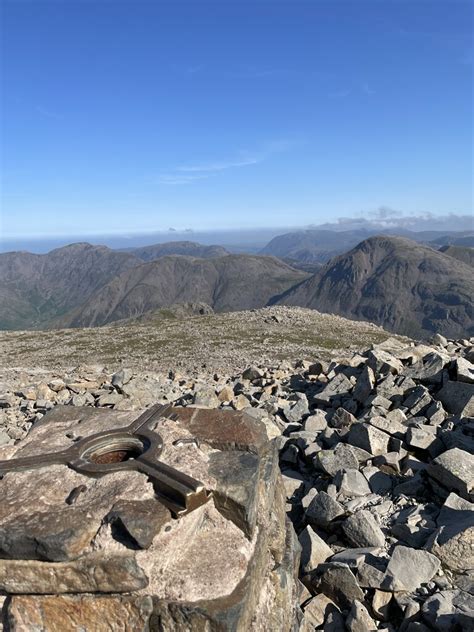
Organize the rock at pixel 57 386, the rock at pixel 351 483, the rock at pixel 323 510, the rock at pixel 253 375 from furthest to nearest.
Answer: the rock at pixel 253 375 < the rock at pixel 57 386 < the rock at pixel 351 483 < the rock at pixel 323 510

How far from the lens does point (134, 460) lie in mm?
7637

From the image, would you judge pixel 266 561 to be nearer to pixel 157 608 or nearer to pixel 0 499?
pixel 157 608

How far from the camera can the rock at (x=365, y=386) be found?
582 inches

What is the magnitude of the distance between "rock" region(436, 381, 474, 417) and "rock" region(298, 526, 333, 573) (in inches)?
239

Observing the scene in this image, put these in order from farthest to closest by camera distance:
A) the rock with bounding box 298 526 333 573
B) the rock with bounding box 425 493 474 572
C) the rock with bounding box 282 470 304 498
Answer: the rock with bounding box 282 470 304 498
the rock with bounding box 298 526 333 573
the rock with bounding box 425 493 474 572

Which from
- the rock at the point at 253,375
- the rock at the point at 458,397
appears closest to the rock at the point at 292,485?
the rock at the point at 458,397

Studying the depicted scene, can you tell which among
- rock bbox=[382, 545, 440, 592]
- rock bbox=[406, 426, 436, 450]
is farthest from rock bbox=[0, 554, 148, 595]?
rock bbox=[406, 426, 436, 450]

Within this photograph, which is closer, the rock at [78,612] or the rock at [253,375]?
the rock at [78,612]

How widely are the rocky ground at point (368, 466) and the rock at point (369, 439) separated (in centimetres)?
3

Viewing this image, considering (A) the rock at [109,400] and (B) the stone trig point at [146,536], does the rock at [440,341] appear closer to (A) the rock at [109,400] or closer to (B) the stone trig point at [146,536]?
(A) the rock at [109,400]

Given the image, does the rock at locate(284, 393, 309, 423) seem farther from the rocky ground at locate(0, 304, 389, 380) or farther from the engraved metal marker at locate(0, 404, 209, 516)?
the rocky ground at locate(0, 304, 389, 380)

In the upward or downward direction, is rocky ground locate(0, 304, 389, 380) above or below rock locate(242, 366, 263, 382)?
below

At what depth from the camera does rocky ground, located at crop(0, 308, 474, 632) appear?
7691mm

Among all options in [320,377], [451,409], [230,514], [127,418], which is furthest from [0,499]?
[320,377]
